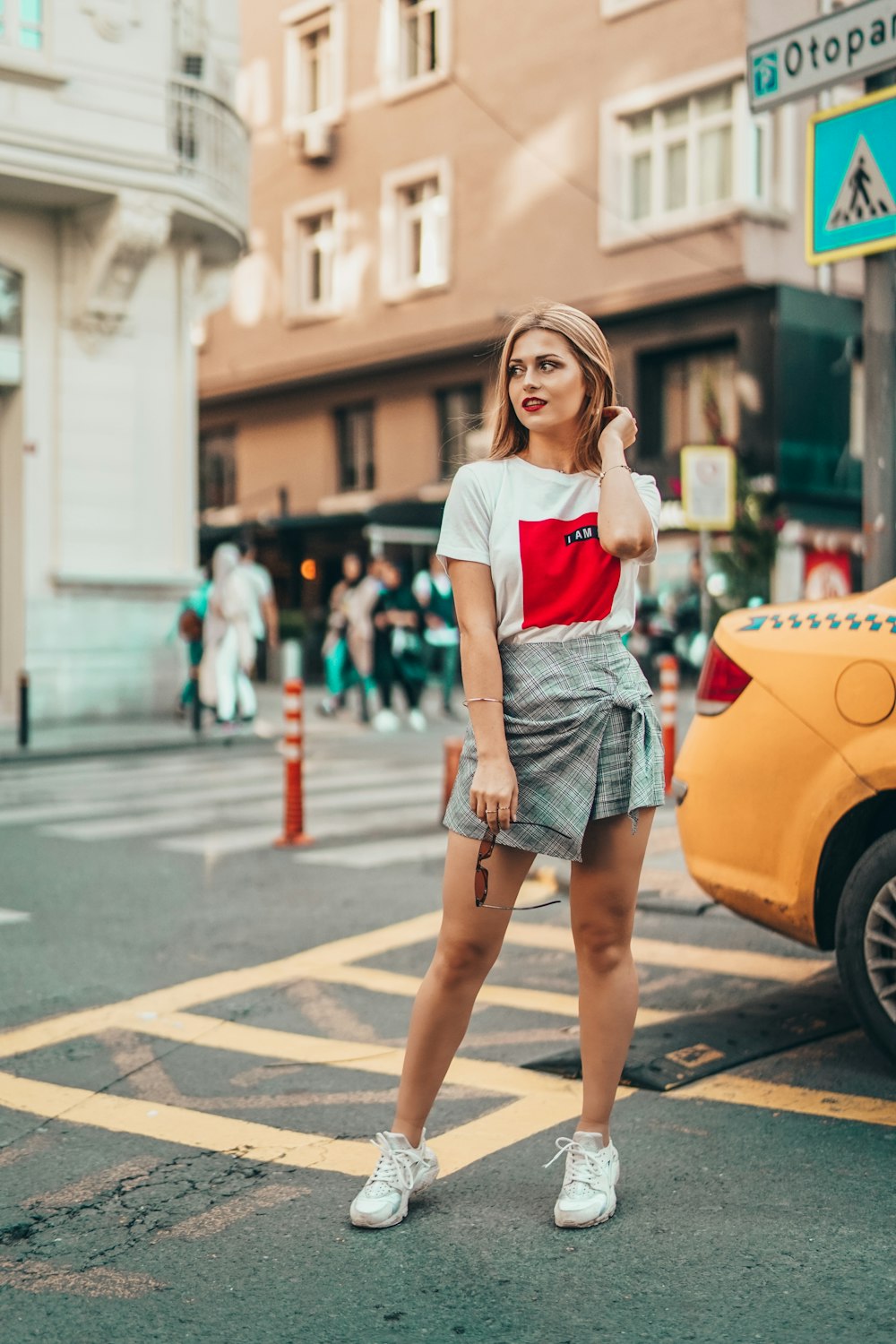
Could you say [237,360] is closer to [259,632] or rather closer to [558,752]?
[259,632]

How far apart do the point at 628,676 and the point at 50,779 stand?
1014cm

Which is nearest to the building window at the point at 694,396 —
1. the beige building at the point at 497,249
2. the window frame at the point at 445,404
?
the beige building at the point at 497,249

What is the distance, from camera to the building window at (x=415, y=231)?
2928 centimetres

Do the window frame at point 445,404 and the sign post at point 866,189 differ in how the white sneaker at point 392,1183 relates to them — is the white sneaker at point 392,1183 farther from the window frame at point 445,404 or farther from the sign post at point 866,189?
the window frame at point 445,404

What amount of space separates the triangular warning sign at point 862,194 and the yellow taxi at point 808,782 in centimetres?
235

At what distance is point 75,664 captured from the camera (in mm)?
18078

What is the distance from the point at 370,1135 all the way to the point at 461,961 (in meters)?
0.86

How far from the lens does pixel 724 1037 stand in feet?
15.8

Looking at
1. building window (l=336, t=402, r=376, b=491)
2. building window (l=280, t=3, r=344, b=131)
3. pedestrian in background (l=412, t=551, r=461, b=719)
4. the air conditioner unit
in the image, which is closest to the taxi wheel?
pedestrian in background (l=412, t=551, r=461, b=719)

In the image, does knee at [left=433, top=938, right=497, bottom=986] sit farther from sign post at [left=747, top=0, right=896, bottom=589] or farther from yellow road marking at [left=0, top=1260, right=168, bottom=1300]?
sign post at [left=747, top=0, right=896, bottom=589]

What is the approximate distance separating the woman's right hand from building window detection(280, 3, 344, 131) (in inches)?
855

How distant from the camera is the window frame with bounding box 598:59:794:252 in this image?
2419 centimetres

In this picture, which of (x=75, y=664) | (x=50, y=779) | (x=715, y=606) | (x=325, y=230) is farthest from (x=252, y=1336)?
(x=325, y=230)

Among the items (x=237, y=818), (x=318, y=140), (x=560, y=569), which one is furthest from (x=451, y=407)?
(x=560, y=569)
